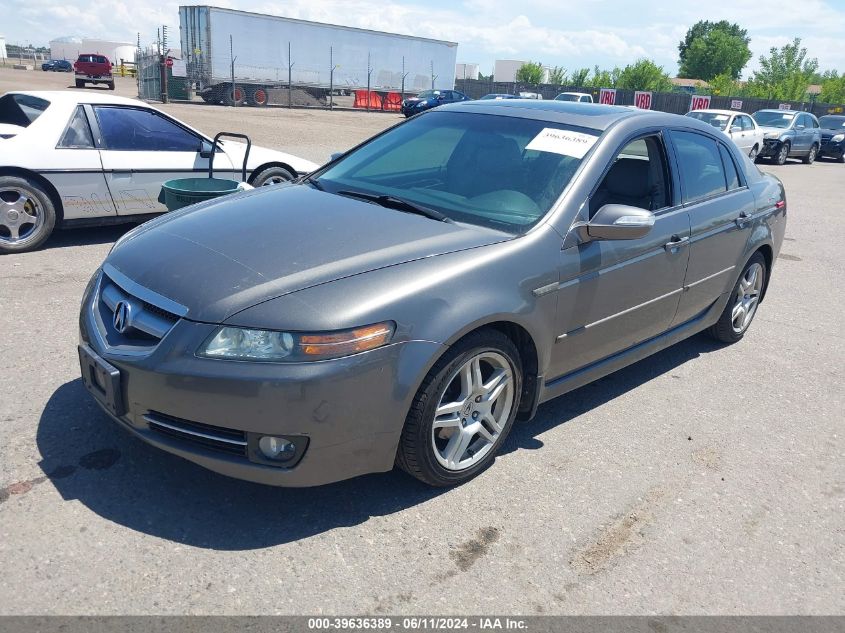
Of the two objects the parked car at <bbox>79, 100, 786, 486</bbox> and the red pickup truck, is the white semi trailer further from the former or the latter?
the parked car at <bbox>79, 100, 786, 486</bbox>

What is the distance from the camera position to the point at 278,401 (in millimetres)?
2602

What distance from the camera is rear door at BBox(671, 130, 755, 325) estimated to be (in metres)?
4.32

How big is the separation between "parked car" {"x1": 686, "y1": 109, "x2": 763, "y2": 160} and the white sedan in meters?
15.3

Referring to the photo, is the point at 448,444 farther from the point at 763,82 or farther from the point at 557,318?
the point at 763,82

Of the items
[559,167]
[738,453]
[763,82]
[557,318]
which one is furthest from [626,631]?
[763,82]

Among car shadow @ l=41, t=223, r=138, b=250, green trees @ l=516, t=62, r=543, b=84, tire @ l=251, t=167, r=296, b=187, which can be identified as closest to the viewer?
car shadow @ l=41, t=223, r=138, b=250

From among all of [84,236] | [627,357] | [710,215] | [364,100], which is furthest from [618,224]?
[364,100]

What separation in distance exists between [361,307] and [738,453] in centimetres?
236

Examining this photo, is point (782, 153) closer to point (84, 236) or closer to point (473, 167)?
point (84, 236)

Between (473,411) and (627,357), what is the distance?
1.30 meters

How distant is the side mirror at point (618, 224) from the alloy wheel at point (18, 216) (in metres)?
5.27

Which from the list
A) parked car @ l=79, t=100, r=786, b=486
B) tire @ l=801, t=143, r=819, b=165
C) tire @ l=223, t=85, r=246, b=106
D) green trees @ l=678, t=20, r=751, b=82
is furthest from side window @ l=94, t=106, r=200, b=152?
green trees @ l=678, t=20, r=751, b=82

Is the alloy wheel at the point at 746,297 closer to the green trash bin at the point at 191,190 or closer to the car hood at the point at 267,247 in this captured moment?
the car hood at the point at 267,247

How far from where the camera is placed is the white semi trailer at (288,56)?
102 feet
